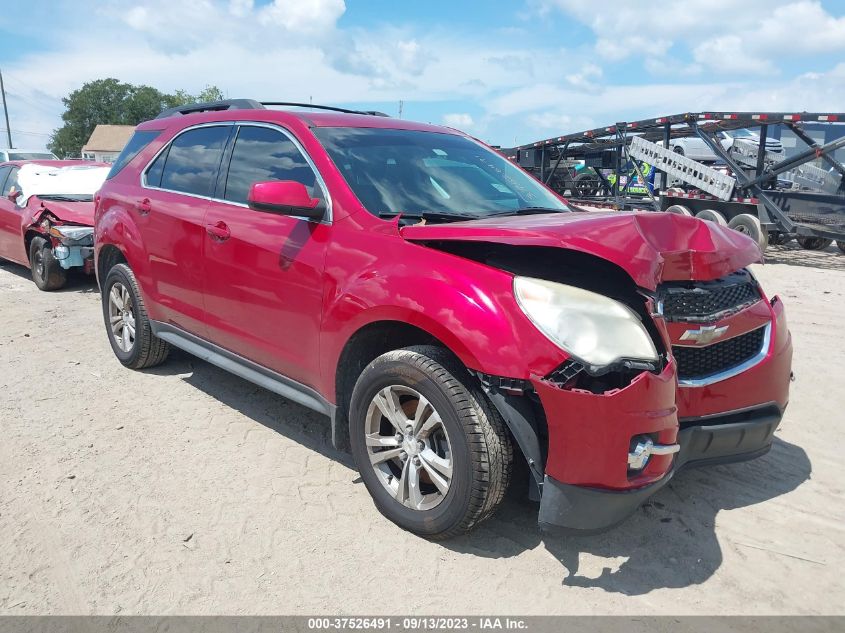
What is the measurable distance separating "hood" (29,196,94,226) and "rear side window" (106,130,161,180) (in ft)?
12.0

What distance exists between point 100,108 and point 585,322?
101 m

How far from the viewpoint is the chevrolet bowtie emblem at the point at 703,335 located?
284 centimetres

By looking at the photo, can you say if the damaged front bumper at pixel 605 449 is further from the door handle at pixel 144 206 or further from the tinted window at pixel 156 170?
the tinted window at pixel 156 170

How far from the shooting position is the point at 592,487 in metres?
2.45

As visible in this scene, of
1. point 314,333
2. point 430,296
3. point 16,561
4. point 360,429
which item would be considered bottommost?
point 16,561

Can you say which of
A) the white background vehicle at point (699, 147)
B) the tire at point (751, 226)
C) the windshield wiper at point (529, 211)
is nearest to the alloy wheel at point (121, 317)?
the windshield wiper at point (529, 211)

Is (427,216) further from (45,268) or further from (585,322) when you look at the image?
(45,268)

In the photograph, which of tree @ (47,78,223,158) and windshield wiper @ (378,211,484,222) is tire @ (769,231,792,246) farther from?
tree @ (47,78,223,158)

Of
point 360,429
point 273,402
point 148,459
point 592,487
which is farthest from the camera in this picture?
point 273,402

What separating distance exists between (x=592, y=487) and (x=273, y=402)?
278cm

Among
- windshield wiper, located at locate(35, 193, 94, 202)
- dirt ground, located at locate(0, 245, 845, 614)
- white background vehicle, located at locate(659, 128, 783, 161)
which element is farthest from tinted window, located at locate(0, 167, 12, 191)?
white background vehicle, located at locate(659, 128, 783, 161)

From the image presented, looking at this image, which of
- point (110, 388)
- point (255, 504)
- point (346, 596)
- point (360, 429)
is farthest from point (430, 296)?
point (110, 388)

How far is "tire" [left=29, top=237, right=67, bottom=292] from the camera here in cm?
862

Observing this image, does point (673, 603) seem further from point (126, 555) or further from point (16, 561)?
point (16, 561)
